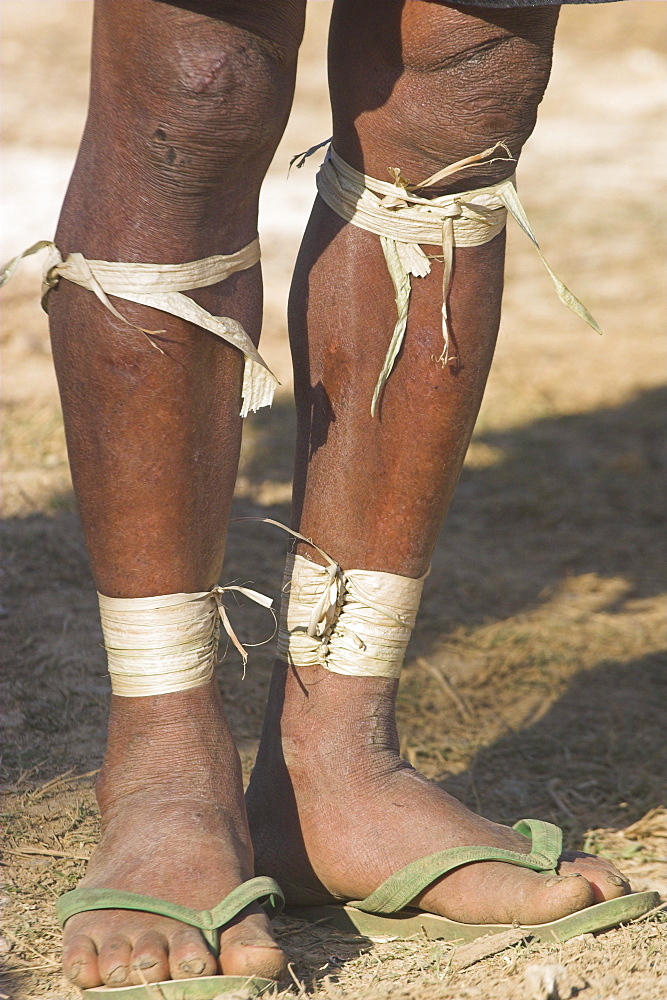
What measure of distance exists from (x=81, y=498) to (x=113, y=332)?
0.19 m

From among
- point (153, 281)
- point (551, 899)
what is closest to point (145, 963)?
point (551, 899)

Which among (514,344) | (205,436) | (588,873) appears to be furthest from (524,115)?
(514,344)

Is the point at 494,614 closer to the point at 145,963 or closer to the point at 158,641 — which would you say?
the point at 158,641

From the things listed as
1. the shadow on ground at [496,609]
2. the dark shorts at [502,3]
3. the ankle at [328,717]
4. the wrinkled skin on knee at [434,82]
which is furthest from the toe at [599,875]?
the dark shorts at [502,3]

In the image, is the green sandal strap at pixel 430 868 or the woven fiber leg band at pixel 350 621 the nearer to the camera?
the green sandal strap at pixel 430 868

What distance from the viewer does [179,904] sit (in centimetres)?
112

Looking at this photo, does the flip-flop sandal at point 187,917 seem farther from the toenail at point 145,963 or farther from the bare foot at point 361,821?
the bare foot at point 361,821

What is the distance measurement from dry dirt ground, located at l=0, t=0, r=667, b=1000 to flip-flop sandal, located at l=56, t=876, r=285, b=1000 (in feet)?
0.28

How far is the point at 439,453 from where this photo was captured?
1.36 m

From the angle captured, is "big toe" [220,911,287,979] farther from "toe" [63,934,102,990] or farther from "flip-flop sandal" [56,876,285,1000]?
"toe" [63,934,102,990]

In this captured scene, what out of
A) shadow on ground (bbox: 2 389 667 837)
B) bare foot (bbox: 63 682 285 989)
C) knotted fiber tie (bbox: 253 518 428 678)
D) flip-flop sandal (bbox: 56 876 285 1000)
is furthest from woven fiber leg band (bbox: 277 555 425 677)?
shadow on ground (bbox: 2 389 667 837)

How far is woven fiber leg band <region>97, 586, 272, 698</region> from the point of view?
47.9 inches

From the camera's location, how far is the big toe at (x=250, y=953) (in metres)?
1.07

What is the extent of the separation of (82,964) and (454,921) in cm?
43
